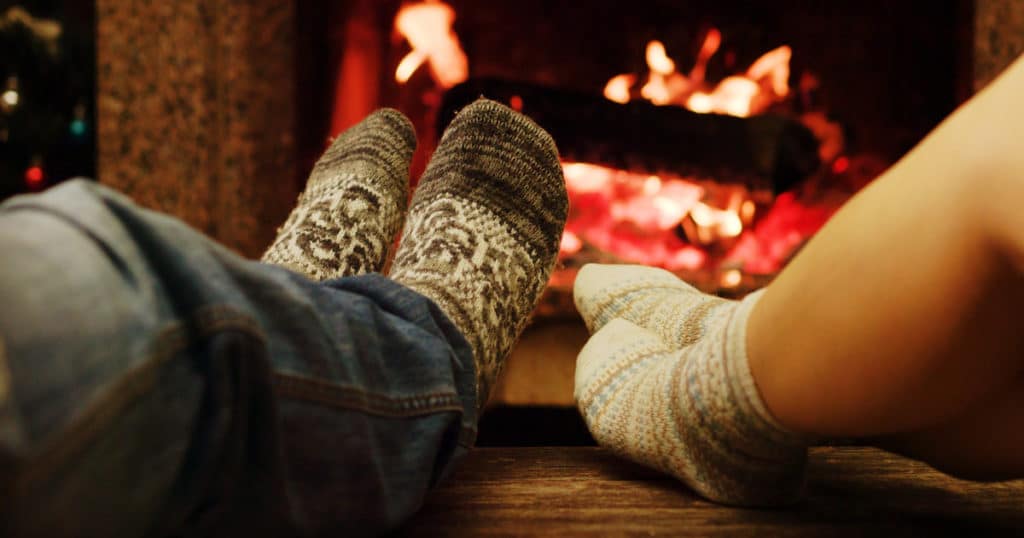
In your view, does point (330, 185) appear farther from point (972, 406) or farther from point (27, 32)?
point (27, 32)

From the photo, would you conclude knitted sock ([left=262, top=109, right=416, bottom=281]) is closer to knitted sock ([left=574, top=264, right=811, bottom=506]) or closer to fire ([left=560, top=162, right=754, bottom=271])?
knitted sock ([left=574, top=264, right=811, bottom=506])

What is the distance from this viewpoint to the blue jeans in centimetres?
23

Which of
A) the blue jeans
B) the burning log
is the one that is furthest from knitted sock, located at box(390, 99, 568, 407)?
the burning log

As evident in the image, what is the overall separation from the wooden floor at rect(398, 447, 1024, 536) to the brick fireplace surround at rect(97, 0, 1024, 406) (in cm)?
86

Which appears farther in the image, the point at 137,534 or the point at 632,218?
the point at 632,218

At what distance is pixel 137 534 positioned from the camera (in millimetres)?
277

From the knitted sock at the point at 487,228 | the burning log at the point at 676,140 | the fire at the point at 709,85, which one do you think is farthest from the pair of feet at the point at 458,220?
the fire at the point at 709,85

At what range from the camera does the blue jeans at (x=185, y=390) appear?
0.23 metres

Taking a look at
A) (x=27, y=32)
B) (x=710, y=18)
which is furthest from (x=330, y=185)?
(x=27, y=32)

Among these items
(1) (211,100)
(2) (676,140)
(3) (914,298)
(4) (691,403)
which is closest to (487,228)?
(4) (691,403)

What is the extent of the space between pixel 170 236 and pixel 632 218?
41.5 inches

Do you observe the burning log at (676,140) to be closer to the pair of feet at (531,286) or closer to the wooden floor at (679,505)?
the pair of feet at (531,286)

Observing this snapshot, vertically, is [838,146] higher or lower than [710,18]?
lower

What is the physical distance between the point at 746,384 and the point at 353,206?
46 cm
